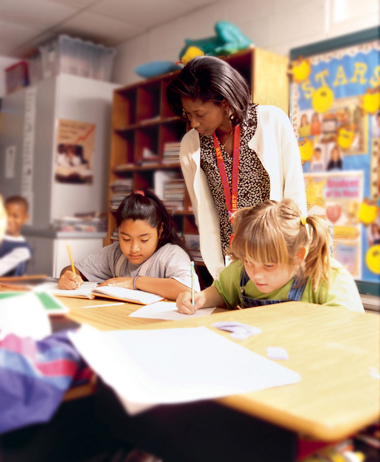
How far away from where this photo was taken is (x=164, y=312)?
2.53 ft

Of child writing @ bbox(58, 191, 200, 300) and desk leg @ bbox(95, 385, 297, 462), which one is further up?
child writing @ bbox(58, 191, 200, 300)

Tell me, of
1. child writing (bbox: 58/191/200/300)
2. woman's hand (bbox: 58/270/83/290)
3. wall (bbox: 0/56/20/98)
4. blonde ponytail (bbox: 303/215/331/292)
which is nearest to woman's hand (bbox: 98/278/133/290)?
child writing (bbox: 58/191/200/300)

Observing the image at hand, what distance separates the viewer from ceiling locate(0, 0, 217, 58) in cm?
49

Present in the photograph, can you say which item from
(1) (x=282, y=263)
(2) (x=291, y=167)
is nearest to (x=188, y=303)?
(1) (x=282, y=263)

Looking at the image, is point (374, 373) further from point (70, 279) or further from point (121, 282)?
point (121, 282)

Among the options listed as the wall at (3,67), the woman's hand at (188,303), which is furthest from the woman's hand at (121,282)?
the wall at (3,67)

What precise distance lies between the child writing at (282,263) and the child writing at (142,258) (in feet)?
0.22

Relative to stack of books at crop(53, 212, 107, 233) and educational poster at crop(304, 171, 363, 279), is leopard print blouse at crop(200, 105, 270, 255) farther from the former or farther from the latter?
stack of books at crop(53, 212, 107, 233)

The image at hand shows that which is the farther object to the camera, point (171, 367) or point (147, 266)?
point (147, 266)

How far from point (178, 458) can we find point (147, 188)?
37cm

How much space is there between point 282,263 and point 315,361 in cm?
36

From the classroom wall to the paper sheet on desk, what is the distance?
310 millimetres

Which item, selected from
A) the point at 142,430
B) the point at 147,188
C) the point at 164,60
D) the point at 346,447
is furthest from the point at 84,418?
the point at 164,60

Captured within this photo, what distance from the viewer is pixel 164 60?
25.2 inches
